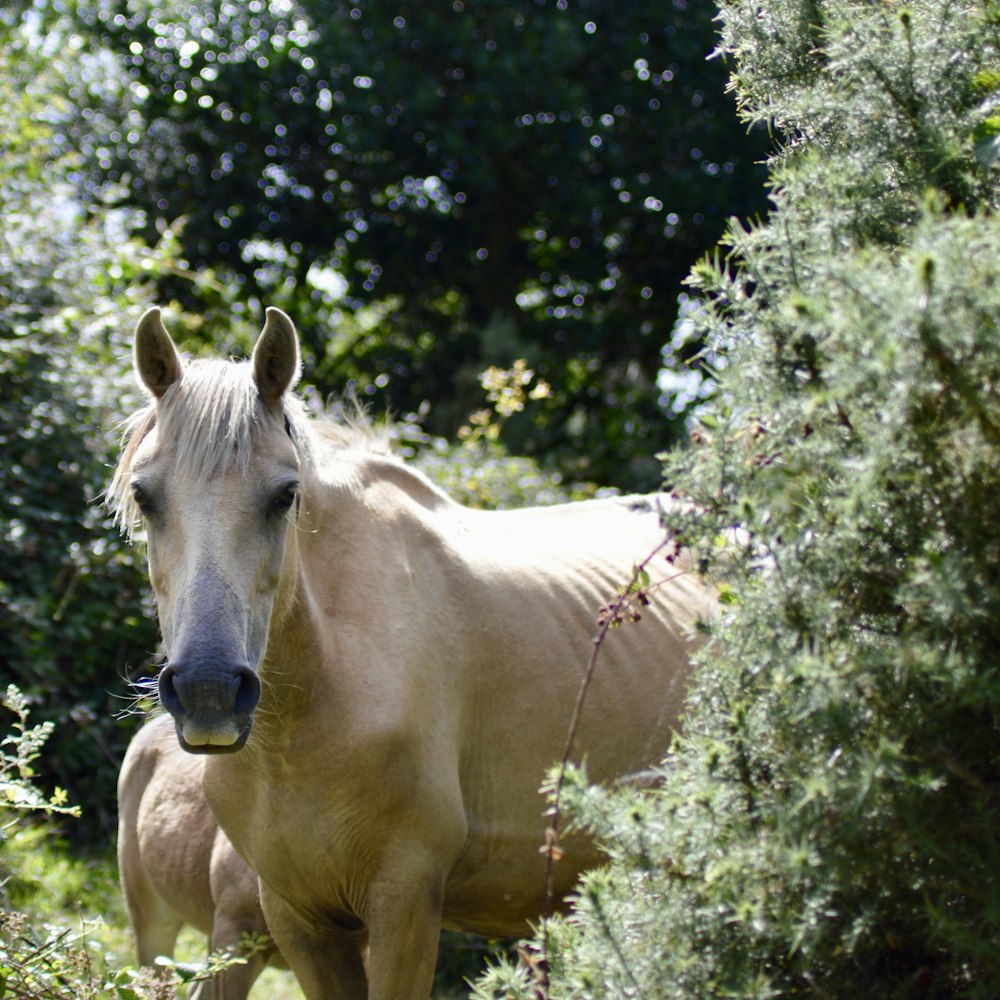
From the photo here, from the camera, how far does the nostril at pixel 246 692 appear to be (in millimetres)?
2680

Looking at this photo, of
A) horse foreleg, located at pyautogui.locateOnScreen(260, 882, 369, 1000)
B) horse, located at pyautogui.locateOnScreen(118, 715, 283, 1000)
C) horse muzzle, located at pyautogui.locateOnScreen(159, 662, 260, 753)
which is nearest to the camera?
horse muzzle, located at pyautogui.locateOnScreen(159, 662, 260, 753)

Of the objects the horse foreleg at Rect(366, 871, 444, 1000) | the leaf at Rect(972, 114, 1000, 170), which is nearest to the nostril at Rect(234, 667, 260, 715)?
the horse foreleg at Rect(366, 871, 444, 1000)

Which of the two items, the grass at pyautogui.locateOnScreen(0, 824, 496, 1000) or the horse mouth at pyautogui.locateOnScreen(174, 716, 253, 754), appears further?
the grass at pyautogui.locateOnScreen(0, 824, 496, 1000)

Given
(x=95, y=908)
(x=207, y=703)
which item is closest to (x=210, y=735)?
(x=207, y=703)

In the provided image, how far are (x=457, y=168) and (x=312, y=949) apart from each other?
1218 cm

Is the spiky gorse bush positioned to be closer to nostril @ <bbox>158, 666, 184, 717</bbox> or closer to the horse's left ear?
nostril @ <bbox>158, 666, 184, 717</bbox>

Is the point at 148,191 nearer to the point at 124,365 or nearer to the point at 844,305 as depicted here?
the point at 124,365

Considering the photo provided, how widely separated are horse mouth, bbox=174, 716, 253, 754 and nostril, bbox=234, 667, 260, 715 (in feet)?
0.09

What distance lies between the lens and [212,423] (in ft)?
9.70

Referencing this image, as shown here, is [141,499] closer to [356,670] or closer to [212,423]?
[212,423]

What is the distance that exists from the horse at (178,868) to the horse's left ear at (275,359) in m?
1.42

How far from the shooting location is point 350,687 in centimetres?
322

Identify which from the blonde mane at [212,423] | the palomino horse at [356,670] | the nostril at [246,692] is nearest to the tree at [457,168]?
the palomino horse at [356,670]

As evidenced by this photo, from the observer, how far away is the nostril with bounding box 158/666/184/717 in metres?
2.65
